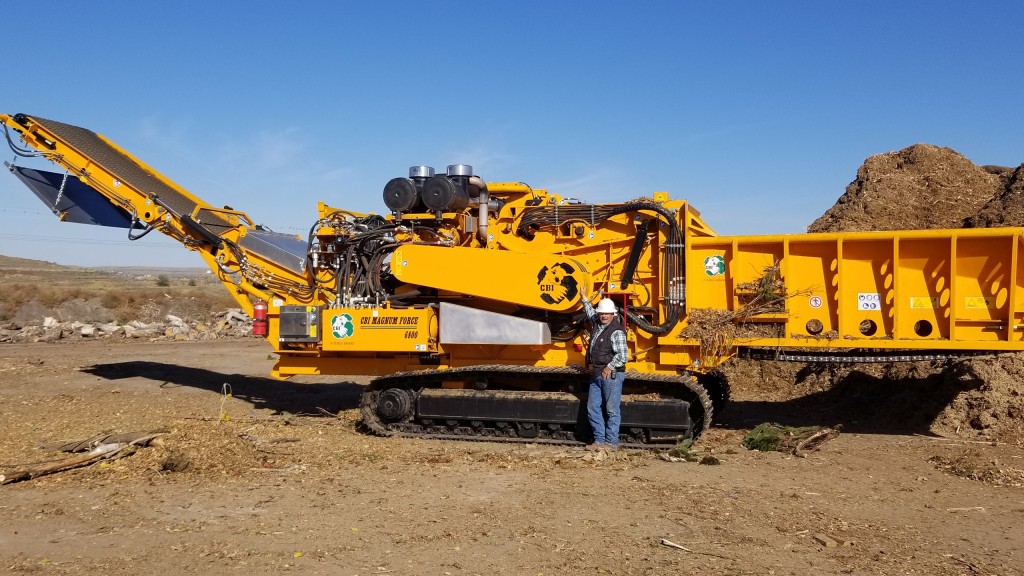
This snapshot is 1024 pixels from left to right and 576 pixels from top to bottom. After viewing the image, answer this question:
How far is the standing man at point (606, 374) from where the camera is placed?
9188 mm

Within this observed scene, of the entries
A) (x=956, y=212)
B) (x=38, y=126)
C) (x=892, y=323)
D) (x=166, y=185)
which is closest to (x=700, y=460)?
(x=892, y=323)

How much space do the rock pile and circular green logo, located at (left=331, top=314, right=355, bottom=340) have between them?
48.7 feet

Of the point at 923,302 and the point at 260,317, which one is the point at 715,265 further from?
the point at 260,317

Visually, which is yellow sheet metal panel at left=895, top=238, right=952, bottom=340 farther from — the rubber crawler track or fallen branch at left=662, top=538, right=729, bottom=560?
fallen branch at left=662, top=538, right=729, bottom=560

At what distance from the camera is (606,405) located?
367 inches

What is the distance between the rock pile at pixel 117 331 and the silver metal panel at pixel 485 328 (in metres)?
15.9

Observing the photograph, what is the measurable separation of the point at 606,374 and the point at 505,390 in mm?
1518

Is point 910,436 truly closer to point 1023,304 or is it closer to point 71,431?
point 1023,304

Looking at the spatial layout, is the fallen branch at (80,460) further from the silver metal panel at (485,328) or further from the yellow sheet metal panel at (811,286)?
the yellow sheet metal panel at (811,286)

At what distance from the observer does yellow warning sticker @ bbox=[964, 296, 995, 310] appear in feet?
29.2

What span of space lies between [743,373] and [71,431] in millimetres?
10043

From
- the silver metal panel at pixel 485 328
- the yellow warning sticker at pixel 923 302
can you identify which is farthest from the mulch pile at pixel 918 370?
the silver metal panel at pixel 485 328

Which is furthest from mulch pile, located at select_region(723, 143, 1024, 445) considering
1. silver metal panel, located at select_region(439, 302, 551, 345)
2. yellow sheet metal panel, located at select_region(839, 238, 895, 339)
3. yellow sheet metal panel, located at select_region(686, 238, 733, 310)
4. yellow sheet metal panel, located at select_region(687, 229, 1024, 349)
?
silver metal panel, located at select_region(439, 302, 551, 345)

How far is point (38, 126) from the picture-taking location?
11.9 metres
